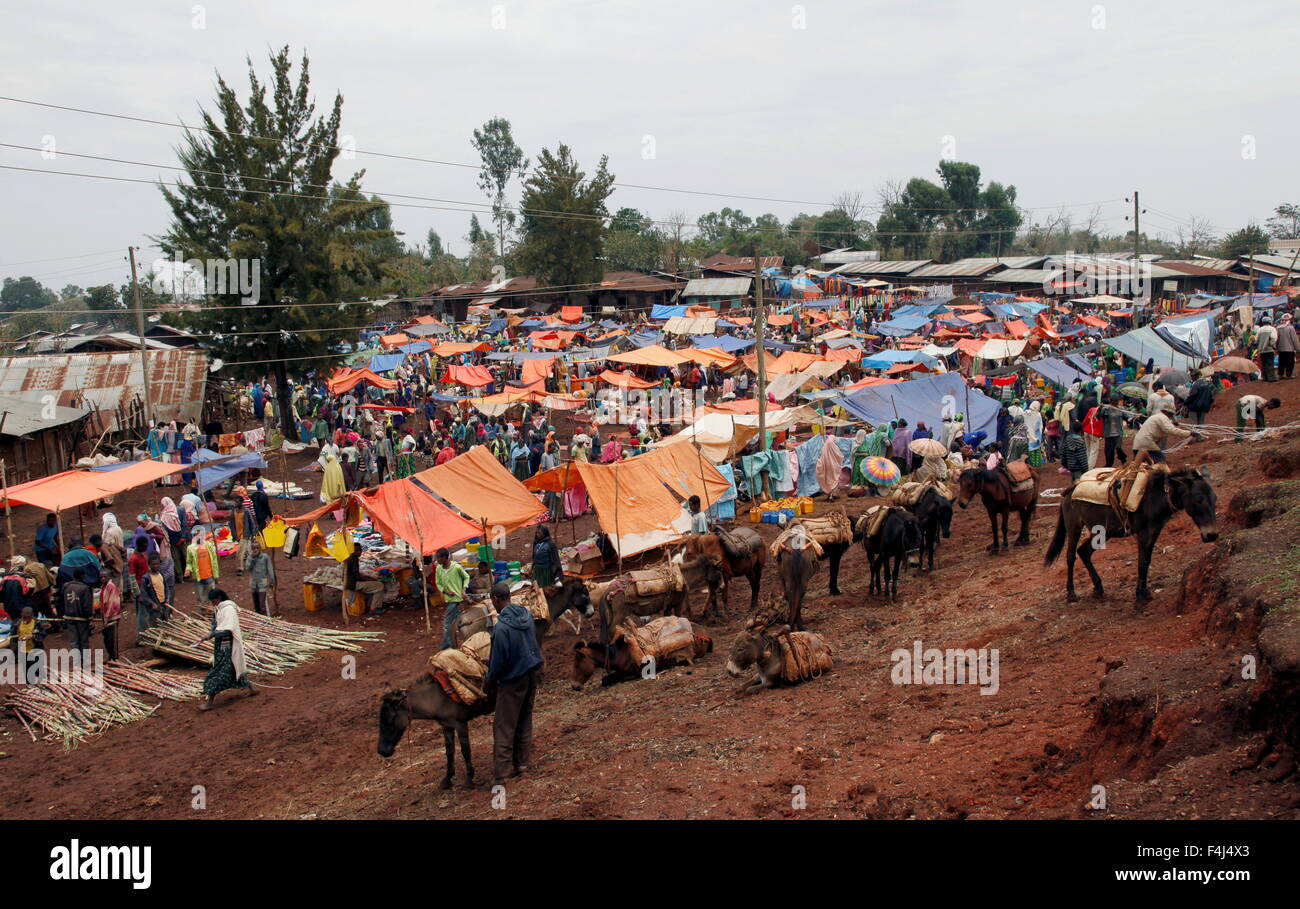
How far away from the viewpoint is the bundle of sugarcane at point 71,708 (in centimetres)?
1109

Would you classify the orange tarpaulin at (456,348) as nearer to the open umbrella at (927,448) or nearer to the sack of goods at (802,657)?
the open umbrella at (927,448)

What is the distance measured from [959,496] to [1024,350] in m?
21.0

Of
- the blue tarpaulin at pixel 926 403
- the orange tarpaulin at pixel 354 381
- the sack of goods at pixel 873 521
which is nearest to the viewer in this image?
the sack of goods at pixel 873 521

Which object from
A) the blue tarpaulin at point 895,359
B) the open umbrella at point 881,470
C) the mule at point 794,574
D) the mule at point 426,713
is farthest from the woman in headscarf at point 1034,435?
the mule at point 426,713

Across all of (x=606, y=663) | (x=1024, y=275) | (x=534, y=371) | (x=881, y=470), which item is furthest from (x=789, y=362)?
(x=1024, y=275)

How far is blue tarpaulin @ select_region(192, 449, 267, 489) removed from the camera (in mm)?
19234

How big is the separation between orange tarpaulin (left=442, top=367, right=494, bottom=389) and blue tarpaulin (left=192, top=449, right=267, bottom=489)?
980cm

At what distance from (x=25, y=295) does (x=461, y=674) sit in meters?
151

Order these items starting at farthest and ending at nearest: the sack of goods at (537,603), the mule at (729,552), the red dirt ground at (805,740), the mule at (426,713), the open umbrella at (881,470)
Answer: the open umbrella at (881,470), the mule at (729,552), the sack of goods at (537,603), the mule at (426,713), the red dirt ground at (805,740)

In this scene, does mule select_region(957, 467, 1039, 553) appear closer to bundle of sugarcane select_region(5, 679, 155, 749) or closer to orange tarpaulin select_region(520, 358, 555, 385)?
bundle of sugarcane select_region(5, 679, 155, 749)

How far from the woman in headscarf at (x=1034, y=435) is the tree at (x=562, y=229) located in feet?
149

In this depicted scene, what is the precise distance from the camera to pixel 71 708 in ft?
37.5
